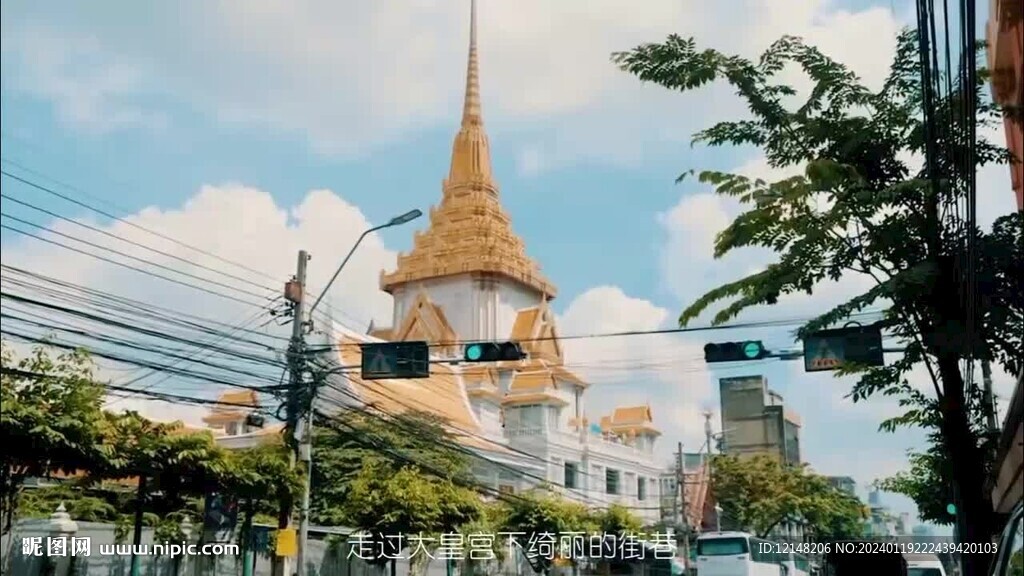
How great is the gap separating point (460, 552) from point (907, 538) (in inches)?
449

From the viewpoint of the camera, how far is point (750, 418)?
229ft

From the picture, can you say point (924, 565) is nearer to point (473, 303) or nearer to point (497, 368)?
point (497, 368)

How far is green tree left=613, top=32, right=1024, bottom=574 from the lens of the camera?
925 cm

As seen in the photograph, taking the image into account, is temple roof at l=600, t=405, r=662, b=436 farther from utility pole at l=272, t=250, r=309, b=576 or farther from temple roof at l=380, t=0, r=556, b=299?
utility pole at l=272, t=250, r=309, b=576

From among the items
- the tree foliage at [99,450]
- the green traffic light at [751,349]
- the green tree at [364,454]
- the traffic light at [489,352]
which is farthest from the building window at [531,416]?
the green traffic light at [751,349]

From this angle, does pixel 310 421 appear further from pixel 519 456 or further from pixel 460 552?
pixel 519 456

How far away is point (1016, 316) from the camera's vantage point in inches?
364

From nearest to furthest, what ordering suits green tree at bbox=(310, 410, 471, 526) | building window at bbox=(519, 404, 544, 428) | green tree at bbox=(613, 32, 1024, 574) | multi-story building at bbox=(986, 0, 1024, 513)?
1. multi-story building at bbox=(986, 0, 1024, 513)
2. green tree at bbox=(613, 32, 1024, 574)
3. green tree at bbox=(310, 410, 471, 526)
4. building window at bbox=(519, 404, 544, 428)

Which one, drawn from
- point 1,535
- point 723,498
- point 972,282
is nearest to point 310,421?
point 1,535

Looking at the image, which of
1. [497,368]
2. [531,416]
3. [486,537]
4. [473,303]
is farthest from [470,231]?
[486,537]

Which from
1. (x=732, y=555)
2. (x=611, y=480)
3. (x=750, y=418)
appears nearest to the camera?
(x=732, y=555)

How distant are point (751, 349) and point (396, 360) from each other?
557 centimetres

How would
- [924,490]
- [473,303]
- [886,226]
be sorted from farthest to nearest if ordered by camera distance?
1. [473,303]
2. [924,490]
3. [886,226]

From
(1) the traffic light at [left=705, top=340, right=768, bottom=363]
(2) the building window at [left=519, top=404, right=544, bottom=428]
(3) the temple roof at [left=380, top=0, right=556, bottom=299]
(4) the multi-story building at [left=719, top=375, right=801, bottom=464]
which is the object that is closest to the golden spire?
(3) the temple roof at [left=380, top=0, right=556, bottom=299]
